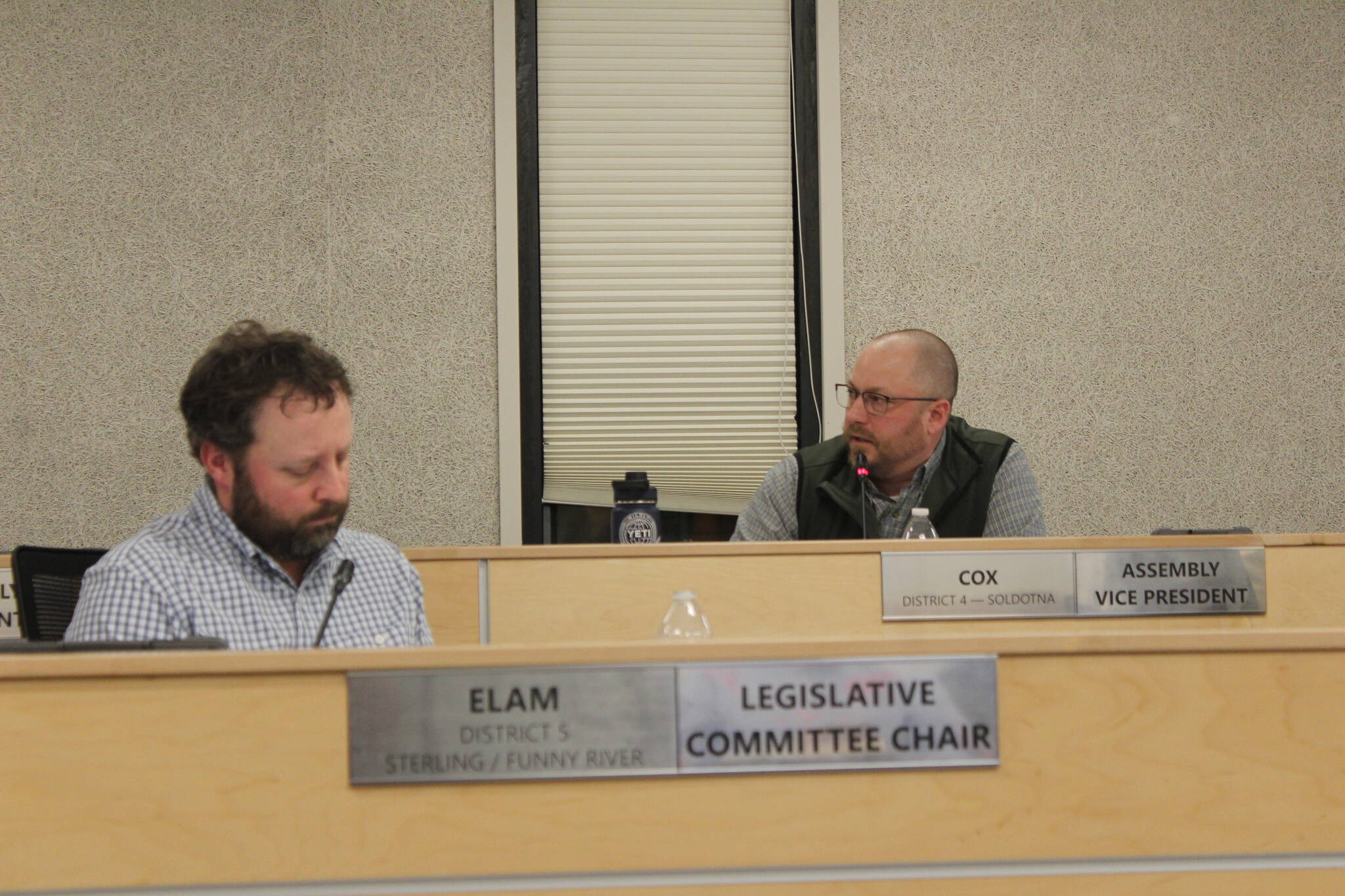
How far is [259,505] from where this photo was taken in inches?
58.0

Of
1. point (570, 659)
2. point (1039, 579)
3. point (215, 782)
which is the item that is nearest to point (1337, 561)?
point (1039, 579)

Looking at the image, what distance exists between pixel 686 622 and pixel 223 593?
2.23 ft

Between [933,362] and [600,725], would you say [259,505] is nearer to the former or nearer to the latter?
[600,725]

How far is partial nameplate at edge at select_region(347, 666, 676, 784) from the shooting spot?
0.86m

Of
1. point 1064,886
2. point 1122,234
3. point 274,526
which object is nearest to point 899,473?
point 1122,234

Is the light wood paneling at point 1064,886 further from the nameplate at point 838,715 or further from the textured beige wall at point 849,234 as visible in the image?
the textured beige wall at point 849,234

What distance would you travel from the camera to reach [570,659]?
0.86 meters

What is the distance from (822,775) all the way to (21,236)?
3241 millimetres

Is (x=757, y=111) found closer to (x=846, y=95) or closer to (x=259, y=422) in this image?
(x=846, y=95)

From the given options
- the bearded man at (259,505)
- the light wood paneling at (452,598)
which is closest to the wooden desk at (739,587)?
the light wood paneling at (452,598)

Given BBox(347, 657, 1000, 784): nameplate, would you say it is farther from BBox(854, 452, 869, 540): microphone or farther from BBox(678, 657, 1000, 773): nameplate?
BBox(854, 452, 869, 540): microphone

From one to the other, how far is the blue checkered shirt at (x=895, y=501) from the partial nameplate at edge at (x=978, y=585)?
738 millimetres

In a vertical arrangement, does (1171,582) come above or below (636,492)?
below

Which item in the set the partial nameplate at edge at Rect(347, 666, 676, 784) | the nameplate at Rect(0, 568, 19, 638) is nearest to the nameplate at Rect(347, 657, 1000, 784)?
the partial nameplate at edge at Rect(347, 666, 676, 784)
